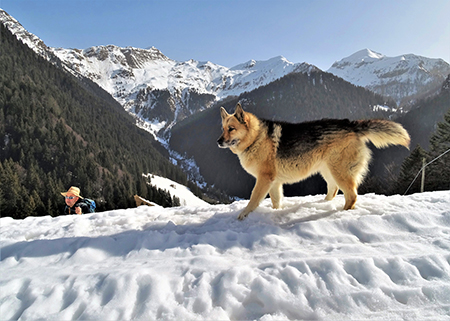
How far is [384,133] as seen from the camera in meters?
5.43

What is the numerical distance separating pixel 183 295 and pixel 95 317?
95 centimetres

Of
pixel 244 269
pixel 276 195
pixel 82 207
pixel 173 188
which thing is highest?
pixel 276 195

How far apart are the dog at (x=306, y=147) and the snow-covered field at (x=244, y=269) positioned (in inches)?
33.6

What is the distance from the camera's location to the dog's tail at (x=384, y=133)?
5.41m

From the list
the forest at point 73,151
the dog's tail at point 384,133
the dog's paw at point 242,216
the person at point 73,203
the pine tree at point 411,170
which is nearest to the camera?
the dog's paw at point 242,216

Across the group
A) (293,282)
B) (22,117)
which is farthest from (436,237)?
(22,117)

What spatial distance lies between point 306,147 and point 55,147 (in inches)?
5450

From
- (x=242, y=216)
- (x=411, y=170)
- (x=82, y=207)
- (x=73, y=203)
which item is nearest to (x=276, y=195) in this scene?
(x=242, y=216)

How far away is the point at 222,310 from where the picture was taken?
247cm

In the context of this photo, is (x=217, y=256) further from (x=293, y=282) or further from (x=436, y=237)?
(x=436, y=237)

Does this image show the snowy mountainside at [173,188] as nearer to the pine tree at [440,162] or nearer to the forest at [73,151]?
the forest at [73,151]

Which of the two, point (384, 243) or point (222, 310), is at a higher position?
point (384, 243)

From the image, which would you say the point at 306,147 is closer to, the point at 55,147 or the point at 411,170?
the point at 411,170

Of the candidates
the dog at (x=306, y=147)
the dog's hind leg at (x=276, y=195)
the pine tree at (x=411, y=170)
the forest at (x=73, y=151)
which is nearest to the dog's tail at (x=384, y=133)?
the dog at (x=306, y=147)
